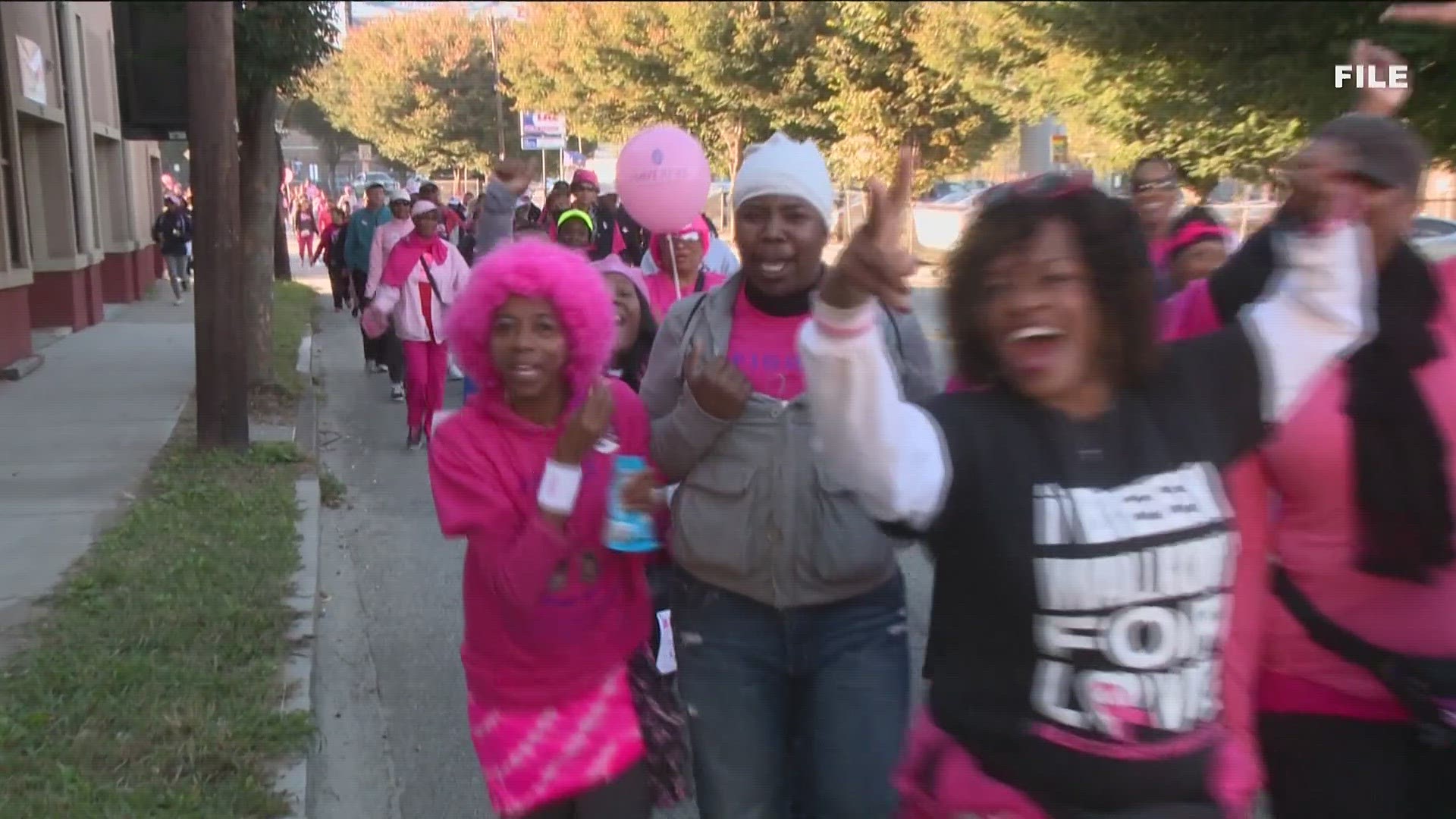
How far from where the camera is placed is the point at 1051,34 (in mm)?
16906

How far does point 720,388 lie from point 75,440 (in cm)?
804

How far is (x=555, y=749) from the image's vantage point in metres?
2.74

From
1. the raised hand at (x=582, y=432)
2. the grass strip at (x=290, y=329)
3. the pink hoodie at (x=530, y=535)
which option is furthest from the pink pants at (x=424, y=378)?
the raised hand at (x=582, y=432)

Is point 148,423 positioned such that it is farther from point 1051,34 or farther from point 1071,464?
point 1051,34

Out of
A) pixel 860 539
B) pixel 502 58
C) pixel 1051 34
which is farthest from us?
pixel 502 58

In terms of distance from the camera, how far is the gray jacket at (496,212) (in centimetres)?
602

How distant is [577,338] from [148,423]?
26.2 feet

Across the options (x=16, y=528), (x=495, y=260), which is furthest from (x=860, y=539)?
(x=16, y=528)

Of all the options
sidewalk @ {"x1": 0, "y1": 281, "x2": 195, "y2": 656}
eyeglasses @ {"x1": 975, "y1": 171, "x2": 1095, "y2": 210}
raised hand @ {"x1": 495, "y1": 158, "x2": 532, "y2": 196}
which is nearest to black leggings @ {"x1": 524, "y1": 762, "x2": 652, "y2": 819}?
eyeglasses @ {"x1": 975, "y1": 171, "x2": 1095, "y2": 210}

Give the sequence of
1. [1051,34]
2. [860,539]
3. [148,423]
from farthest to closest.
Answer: [1051,34]
[148,423]
[860,539]

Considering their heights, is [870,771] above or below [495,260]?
below

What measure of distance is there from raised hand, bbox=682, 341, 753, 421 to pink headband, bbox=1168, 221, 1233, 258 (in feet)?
8.55

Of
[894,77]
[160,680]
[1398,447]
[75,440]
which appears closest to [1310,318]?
[1398,447]

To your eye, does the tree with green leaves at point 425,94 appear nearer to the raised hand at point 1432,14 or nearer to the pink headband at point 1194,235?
the pink headband at point 1194,235
